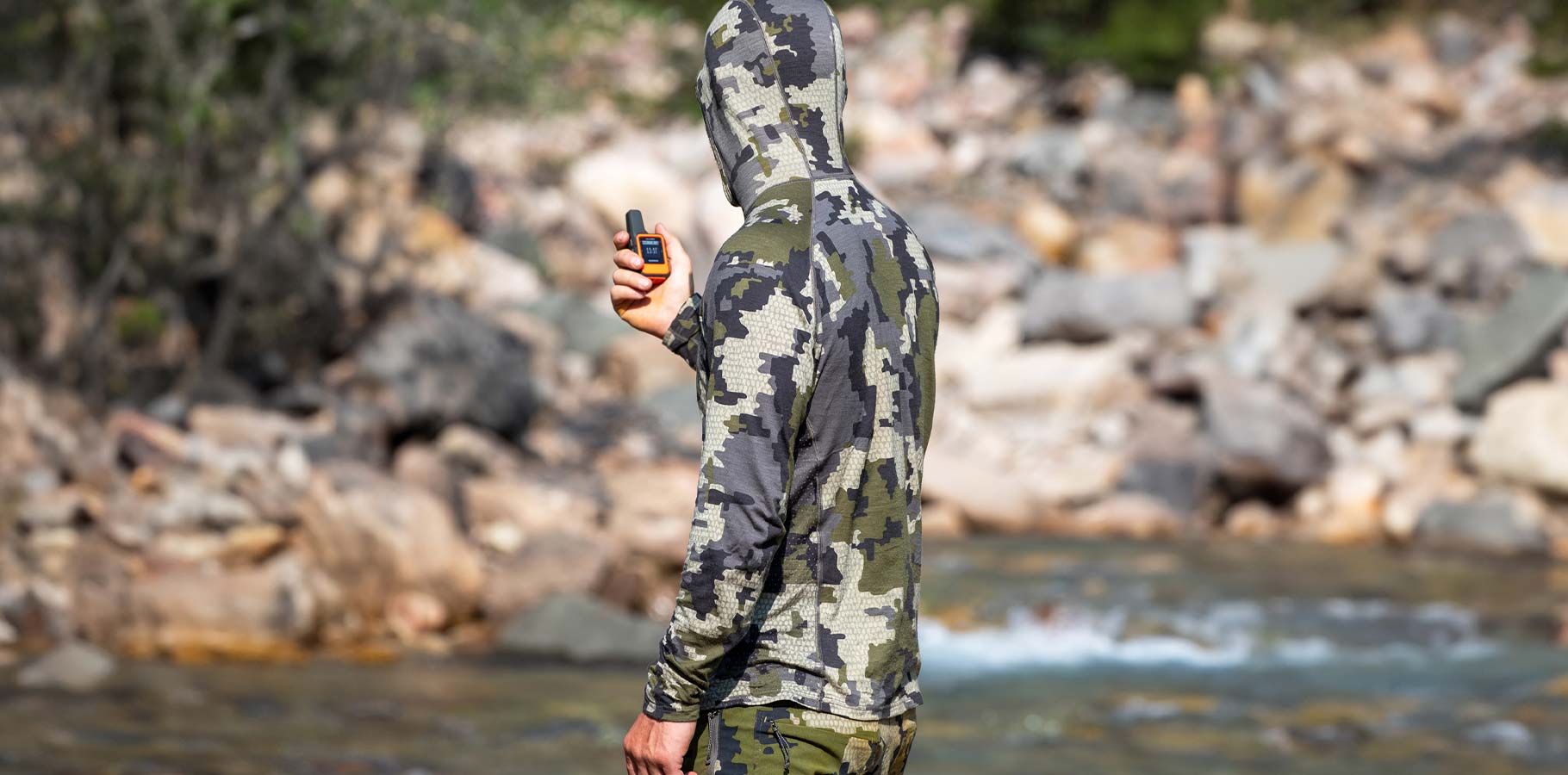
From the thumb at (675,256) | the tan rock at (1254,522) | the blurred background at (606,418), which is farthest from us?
the tan rock at (1254,522)

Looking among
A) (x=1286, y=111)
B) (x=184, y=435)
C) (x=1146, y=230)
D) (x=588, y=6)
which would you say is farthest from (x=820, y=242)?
(x=1286, y=111)

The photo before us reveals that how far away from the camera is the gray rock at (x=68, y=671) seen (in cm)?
838

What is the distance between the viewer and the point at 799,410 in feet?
8.29

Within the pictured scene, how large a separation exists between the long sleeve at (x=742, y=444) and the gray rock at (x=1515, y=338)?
52.9 ft

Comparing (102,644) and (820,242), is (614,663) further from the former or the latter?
(820,242)

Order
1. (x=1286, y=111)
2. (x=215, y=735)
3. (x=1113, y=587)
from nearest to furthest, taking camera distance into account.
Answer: (x=215, y=735), (x=1113, y=587), (x=1286, y=111)

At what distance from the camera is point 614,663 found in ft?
32.0

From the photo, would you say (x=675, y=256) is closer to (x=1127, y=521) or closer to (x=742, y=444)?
(x=742, y=444)

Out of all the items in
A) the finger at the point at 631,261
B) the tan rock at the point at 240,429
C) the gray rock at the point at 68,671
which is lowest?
the finger at the point at 631,261

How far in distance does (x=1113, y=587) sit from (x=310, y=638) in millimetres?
6050

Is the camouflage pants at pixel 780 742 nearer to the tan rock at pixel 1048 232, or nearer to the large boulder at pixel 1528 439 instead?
the large boulder at pixel 1528 439

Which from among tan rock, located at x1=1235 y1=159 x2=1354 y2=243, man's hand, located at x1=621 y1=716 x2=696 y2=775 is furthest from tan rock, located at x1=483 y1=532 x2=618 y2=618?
tan rock, located at x1=1235 y1=159 x2=1354 y2=243

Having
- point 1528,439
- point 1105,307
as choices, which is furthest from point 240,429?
point 1528,439

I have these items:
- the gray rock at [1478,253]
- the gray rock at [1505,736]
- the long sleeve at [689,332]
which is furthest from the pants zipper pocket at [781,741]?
the gray rock at [1478,253]
